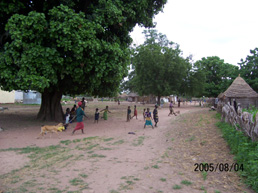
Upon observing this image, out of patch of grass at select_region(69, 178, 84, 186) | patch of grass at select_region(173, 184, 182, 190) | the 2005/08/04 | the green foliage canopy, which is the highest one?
the green foliage canopy

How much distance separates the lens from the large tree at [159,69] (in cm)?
3359

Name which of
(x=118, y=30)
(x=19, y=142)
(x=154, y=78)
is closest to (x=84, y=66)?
(x=118, y=30)

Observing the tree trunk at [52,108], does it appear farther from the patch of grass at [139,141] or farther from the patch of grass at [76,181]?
the patch of grass at [76,181]

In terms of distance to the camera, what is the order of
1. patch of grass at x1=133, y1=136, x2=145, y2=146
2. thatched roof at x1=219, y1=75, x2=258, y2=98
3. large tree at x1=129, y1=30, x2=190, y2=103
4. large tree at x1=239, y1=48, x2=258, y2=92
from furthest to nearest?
large tree at x1=129, y1=30, x2=190, y2=103
large tree at x1=239, y1=48, x2=258, y2=92
thatched roof at x1=219, y1=75, x2=258, y2=98
patch of grass at x1=133, y1=136, x2=145, y2=146

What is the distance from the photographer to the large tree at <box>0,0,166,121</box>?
417 inches

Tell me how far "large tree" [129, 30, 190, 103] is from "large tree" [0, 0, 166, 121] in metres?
19.7

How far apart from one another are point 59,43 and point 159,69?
24.3 metres

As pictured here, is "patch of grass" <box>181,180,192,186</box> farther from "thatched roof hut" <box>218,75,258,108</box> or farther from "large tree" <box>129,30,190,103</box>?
"large tree" <box>129,30,190,103</box>

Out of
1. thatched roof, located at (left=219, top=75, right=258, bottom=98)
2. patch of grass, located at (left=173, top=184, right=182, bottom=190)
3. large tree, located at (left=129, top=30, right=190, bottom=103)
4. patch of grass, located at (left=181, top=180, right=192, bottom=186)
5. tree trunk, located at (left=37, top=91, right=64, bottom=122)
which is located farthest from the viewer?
large tree, located at (left=129, top=30, right=190, bottom=103)

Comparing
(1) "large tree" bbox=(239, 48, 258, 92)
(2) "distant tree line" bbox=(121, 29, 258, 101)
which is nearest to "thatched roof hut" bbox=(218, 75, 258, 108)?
(1) "large tree" bbox=(239, 48, 258, 92)

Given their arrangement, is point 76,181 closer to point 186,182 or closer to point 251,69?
point 186,182

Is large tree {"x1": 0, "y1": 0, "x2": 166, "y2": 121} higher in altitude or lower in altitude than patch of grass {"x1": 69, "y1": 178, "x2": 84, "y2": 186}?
higher

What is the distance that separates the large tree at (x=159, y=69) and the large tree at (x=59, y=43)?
19.7m

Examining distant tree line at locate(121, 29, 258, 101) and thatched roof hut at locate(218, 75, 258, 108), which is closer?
thatched roof hut at locate(218, 75, 258, 108)
